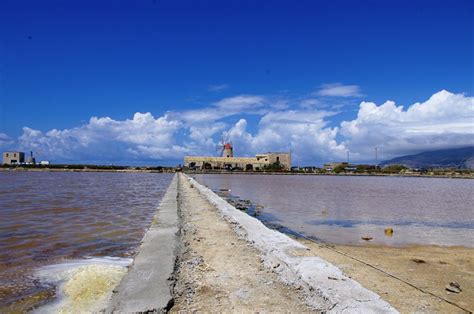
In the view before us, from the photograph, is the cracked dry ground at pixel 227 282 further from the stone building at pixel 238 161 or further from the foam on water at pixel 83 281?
the stone building at pixel 238 161

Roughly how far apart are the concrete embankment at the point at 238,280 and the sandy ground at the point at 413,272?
0.73 meters

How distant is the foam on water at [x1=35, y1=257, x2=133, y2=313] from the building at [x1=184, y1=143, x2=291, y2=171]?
96.7 meters

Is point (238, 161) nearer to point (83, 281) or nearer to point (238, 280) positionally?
point (83, 281)

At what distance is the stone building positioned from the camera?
104438mm

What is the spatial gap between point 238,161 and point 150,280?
107 m

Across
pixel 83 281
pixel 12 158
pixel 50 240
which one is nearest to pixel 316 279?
pixel 83 281

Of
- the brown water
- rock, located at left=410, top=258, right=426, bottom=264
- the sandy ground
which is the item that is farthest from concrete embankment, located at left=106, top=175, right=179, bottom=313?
rock, located at left=410, top=258, right=426, bottom=264

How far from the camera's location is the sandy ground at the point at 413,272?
3.98 m

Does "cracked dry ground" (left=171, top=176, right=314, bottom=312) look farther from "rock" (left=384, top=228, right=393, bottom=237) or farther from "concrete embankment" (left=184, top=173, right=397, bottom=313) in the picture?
"rock" (left=384, top=228, right=393, bottom=237)

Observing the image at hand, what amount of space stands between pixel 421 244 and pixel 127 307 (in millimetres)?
6931

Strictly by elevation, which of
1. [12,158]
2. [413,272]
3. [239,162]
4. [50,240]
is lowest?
[413,272]

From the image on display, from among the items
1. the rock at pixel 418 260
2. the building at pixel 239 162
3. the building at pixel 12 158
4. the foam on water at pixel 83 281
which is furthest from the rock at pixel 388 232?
the building at pixel 12 158

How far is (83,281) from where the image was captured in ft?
14.8

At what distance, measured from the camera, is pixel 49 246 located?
6766 millimetres
